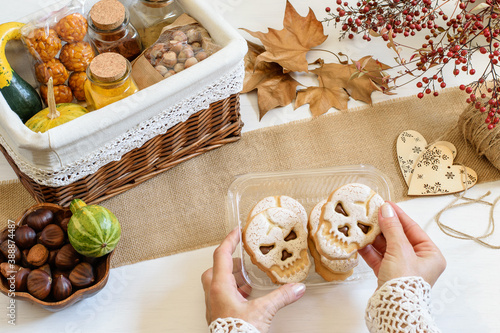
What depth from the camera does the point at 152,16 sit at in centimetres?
107

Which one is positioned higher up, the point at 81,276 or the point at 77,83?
the point at 77,83

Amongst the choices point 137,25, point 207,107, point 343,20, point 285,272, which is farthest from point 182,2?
point 285,272

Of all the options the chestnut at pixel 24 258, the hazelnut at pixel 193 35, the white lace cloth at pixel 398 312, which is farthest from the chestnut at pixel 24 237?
the hazelnut at pixel 193 35

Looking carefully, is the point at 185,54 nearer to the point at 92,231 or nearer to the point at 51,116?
the point at 51,116

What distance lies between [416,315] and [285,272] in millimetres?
239

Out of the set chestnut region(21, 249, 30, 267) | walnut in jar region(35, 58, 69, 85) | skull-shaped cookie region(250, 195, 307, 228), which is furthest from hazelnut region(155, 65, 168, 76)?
chestnut region(21, 249, 30, 267)

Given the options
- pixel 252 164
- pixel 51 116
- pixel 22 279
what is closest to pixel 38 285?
pixel 22 279

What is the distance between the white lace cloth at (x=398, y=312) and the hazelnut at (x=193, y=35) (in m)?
0.55

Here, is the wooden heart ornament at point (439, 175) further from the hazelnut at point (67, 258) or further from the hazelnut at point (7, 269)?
the hazelnut at point (7, 269)

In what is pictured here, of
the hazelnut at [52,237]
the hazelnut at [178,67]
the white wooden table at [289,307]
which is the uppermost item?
the hazelnut at [178,67]

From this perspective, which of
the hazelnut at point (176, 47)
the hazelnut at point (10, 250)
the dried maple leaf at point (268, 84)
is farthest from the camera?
the dried maple leaf at point (268, 84)

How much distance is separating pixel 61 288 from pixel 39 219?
0.14 meters

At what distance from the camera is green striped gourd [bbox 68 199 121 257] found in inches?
34.9

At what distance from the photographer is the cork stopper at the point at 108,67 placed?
0.92m
